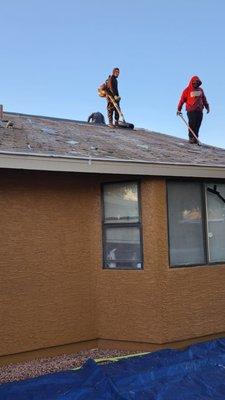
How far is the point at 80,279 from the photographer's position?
28.0 feet

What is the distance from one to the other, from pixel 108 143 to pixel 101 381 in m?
4.43

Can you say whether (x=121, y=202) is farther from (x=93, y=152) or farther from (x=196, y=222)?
(x=196, y=222)

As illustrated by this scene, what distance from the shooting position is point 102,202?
878 cm

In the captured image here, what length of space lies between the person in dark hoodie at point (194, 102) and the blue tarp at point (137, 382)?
20.4ft

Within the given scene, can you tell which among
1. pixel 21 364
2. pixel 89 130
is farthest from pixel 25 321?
pixel 89 130

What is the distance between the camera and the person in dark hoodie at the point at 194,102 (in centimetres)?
1227

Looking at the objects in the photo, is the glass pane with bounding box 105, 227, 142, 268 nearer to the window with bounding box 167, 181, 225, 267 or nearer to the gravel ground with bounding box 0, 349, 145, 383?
the window with bounding box 167, 181, 225, 267

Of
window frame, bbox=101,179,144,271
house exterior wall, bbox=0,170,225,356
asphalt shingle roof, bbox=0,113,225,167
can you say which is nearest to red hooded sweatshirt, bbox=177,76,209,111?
asphalt shingle roof, bbox=0,113,225,167

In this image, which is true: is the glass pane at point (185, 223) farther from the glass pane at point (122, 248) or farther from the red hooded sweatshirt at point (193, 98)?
the red hooded sweatshirt at point (193, 98)

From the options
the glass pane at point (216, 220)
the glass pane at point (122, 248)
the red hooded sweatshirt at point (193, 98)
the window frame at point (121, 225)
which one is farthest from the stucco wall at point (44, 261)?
the red hooded sweatshirt at point (193, 98)

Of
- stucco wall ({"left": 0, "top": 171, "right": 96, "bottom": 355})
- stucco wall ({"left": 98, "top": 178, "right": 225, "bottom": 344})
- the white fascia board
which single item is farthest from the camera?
stucco wall ({"left": 98, "top": 178, "right": 225, "bottom": 344})

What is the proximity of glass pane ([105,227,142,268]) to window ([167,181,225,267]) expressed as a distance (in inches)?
21.5

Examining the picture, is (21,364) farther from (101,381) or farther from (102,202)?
(102,202)

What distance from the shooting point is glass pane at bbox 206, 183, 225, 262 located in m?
9.01
